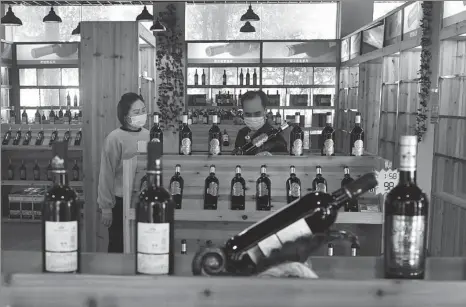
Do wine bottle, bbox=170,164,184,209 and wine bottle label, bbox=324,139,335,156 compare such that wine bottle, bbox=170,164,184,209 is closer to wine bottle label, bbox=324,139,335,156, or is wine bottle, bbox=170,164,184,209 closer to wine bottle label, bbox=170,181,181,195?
wine bottle label, bbox=170,181,181,195

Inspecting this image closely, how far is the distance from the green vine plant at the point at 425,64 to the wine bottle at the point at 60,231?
5363 millimetres

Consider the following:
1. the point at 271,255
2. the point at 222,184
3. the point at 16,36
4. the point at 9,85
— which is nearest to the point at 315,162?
the point at 222,184

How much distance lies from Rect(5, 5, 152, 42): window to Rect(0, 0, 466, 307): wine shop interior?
0.04 meters

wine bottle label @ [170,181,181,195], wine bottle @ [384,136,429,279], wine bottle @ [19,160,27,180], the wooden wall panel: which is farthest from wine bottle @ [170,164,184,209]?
wine bottle @ [19,160,27,180]

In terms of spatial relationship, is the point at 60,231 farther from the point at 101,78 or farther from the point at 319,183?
the point at 101,78

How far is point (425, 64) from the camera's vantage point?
236 inches

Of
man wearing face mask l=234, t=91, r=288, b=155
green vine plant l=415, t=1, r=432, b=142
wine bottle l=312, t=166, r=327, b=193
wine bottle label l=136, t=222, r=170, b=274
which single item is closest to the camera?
wine bottle label l=136, t=222, r=170, b=274

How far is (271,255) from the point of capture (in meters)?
1.26

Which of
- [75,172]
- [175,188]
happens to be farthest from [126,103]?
[75,172]

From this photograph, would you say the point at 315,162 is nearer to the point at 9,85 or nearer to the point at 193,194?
the point at 193,194

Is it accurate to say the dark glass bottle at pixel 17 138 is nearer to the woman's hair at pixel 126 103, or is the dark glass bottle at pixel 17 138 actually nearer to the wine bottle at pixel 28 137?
Answer: the wine bottle at pixel 28 137

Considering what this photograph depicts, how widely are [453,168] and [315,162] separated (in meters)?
2.91

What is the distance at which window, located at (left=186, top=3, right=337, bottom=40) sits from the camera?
1079 cm

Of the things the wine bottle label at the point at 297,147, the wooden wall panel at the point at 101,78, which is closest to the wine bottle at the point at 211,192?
the wine bottle label at the point at 297,147
